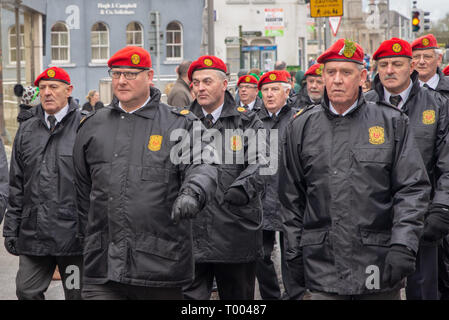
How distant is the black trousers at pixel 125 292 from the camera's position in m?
4.87

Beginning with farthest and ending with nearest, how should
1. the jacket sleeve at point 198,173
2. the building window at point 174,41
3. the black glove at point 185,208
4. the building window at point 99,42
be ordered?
the building window at point 174,41 < the building window at point 99,42 < the jacket sleeve at point 198,173 < the black glove at point 185,208

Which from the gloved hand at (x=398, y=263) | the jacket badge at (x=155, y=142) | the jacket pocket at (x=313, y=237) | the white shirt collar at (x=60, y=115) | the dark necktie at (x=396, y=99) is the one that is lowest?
the gloved hand at (x=398, y=263)

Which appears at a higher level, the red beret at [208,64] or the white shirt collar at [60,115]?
the red beret at [208,64]

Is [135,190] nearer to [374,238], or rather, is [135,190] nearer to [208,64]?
[374,238]

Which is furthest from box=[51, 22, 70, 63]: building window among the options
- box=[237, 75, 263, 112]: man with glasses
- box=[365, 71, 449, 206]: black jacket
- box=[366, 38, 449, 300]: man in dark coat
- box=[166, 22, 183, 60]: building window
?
box=[365, 71, 449, 206]: black jacket

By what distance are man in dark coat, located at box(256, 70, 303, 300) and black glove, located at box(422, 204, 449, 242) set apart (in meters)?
2.01

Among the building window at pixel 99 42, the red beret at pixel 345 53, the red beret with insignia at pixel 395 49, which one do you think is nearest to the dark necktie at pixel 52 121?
the red beret at pixel 345 53

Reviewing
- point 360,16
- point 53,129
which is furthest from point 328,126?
point 360,16

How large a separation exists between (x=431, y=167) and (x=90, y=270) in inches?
106

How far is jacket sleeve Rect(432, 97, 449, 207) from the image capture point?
218 inches

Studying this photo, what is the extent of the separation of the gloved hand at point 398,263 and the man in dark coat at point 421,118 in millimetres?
1331

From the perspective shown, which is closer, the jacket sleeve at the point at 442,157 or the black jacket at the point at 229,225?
the jacket sleeve at the point at 442,157

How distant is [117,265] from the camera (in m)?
4.79

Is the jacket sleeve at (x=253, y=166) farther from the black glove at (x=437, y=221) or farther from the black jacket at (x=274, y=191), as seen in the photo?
the black glove at (x=437, y=221)
